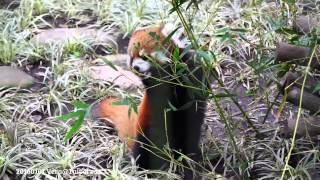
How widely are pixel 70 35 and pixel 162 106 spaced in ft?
5.18

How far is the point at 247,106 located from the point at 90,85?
1.02 metres

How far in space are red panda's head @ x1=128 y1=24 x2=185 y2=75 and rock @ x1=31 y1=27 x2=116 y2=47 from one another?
1.15 m

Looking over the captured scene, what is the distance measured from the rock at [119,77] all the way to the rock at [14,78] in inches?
16.6

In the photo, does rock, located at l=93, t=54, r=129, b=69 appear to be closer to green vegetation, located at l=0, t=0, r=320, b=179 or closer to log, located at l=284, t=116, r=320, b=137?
green vegetation, located at l=0, t=0, r=320, b=179

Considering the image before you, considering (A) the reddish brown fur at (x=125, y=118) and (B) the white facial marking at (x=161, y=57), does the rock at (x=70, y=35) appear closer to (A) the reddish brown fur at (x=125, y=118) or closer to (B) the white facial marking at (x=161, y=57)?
(A) the reddish brown fur at (x=125, y=118)

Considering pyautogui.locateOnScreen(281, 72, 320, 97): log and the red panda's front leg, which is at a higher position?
pyautogui.locateOnScreen(281, 72, 320, 97): log

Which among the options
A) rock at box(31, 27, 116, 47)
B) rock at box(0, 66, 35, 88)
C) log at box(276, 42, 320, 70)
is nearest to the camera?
log at box(276, 42, 320, 70)

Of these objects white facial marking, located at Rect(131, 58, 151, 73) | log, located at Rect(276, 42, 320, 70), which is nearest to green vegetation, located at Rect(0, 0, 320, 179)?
log, located at Rect(276, 42, 320, 70)

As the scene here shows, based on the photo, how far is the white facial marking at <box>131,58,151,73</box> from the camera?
3086 millimetres

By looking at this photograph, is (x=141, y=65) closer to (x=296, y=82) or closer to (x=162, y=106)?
(x=162, y=106)

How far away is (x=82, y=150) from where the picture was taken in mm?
3359

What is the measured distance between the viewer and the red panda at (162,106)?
9.80 feet

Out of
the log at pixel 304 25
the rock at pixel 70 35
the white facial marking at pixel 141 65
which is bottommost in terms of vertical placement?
the rock at pixel 70 35

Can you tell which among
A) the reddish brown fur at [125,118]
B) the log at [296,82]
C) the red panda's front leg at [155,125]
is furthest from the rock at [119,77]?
the log at [296,82]
